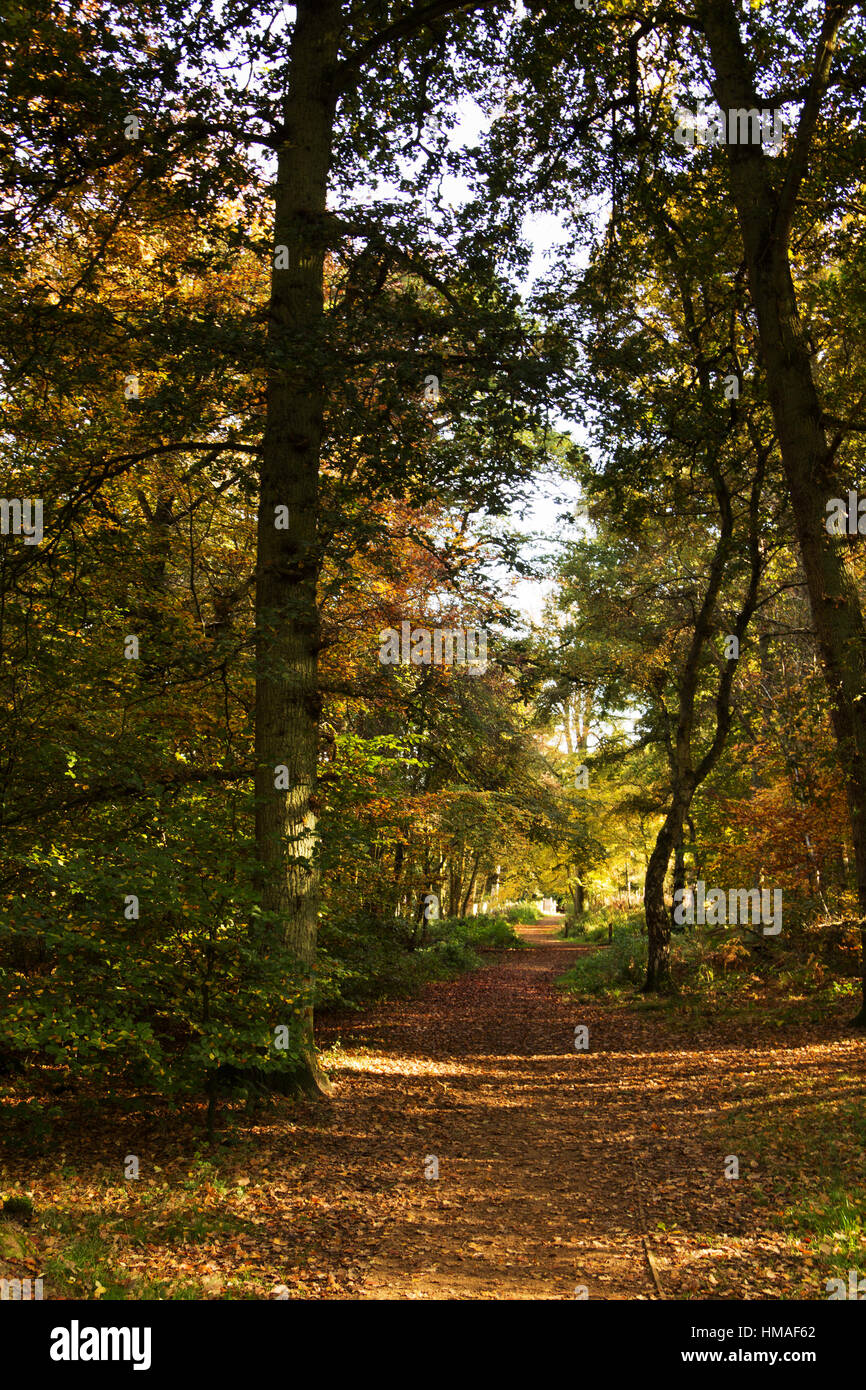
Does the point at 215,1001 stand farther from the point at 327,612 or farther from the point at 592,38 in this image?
the point at 592,38

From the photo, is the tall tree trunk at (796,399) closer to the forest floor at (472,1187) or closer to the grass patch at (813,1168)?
the grass patch at (813,1168)

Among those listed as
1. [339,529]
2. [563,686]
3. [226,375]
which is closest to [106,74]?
[226,375]

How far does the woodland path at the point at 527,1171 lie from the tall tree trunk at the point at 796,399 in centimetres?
390

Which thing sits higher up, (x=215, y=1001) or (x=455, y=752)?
(x=455, y=752)

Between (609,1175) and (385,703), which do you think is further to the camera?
(385,703)

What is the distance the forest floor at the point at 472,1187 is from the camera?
4418 mm

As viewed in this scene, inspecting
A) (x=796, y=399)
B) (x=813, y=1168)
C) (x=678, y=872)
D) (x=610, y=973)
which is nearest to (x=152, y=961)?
(x=813, y=1168)

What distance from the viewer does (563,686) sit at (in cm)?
1594

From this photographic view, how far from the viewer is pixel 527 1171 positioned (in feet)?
21.3

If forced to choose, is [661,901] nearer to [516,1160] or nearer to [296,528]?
[516,1160]

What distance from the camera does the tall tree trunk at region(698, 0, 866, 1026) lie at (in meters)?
8.24

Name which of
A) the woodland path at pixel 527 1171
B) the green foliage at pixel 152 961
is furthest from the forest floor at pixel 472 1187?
the green foliage at pixel 152 961

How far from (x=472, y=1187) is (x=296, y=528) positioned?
18.1ft
